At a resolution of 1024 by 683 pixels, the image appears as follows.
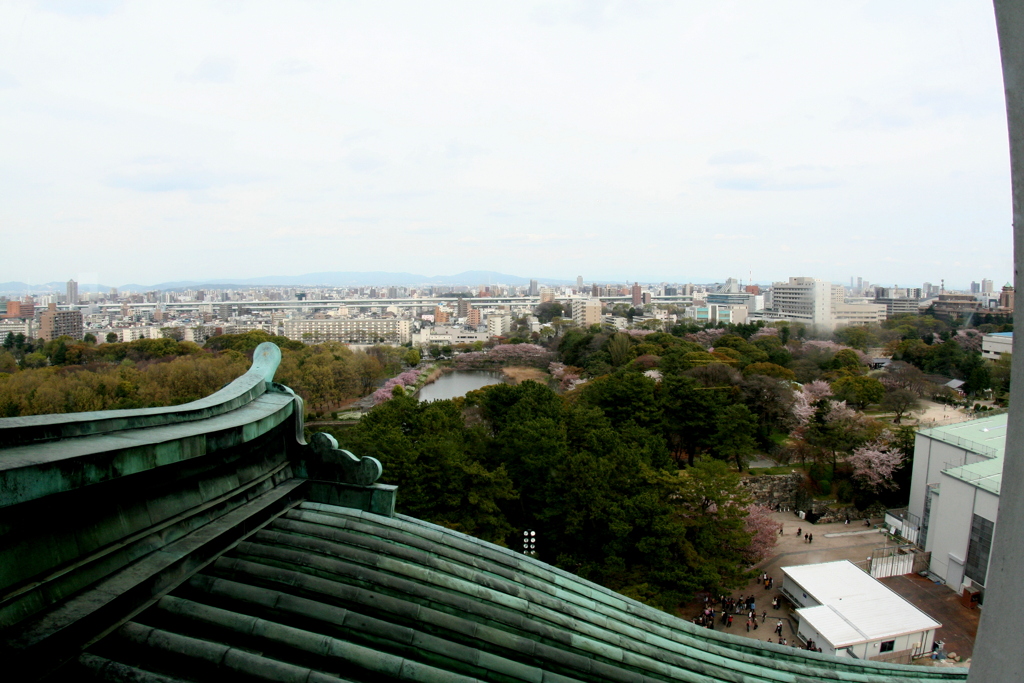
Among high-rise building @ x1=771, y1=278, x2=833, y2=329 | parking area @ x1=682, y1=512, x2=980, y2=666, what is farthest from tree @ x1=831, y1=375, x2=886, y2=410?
high-rise building @ x1=771, y1=278, x2=833, y2=329

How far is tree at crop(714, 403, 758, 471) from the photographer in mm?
15859

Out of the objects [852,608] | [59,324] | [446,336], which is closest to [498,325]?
[446,336]

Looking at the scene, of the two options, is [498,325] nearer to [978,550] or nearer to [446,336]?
[446,336]

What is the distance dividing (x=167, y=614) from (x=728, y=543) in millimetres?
9758

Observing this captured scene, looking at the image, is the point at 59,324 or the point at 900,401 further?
the point at 59,324

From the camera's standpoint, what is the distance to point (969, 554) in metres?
11.2

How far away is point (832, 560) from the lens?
12.4 m

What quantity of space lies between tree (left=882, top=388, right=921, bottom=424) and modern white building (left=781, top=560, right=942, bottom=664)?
1200 centimetres

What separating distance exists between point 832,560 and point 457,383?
26129mm

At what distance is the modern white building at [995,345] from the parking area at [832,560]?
19.4 m

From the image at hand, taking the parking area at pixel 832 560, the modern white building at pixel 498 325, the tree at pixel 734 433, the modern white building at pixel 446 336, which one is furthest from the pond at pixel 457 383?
the modern white building at pixel 498 325

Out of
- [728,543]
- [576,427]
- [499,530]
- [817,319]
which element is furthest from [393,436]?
[817,319]

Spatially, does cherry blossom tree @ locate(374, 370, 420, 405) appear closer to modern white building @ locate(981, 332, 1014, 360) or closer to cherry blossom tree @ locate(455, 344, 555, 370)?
cherry blossom tree @ locate(455, 344, 555, 370)

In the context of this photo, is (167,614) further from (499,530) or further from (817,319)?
(817,319)
